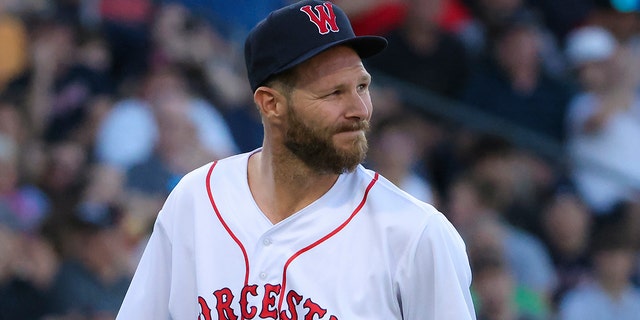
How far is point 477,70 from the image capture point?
23.8 feet

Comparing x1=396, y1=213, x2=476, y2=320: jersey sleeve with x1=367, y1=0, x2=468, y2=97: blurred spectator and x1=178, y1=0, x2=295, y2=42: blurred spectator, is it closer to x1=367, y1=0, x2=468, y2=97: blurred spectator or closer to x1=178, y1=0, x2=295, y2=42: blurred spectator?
x1=178, y1=0, x2=295, y2=42: blurred spectator

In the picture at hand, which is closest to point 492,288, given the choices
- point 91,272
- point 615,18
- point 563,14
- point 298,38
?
point 91,272

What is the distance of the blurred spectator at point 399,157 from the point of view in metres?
6.31

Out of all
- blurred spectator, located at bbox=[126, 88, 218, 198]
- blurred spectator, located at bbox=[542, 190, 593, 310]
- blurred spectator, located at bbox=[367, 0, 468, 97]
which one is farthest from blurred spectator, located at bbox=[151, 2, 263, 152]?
blurred spectator, located at bbox=[542, 190, 593, 310]

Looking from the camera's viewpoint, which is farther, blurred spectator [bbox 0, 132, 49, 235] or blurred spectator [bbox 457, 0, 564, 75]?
blurred spectator [bbox 457, 0, 564, 75]

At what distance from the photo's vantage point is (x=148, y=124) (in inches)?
241

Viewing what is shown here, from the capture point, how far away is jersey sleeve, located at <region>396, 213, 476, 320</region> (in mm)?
2557

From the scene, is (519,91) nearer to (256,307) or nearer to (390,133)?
(390,133)

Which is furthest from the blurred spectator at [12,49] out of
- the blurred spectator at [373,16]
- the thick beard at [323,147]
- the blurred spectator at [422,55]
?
the thick beard at [323,147]

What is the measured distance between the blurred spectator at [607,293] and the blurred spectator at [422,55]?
4.68 ft

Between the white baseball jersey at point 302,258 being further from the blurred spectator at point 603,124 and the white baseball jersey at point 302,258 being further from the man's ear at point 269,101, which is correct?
the blurred spectator at point 603,124

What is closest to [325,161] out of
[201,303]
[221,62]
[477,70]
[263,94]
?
[263,94]

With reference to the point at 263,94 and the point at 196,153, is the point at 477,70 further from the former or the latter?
the point at 263,94

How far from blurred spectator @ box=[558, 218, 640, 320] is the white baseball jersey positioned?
4193mm
